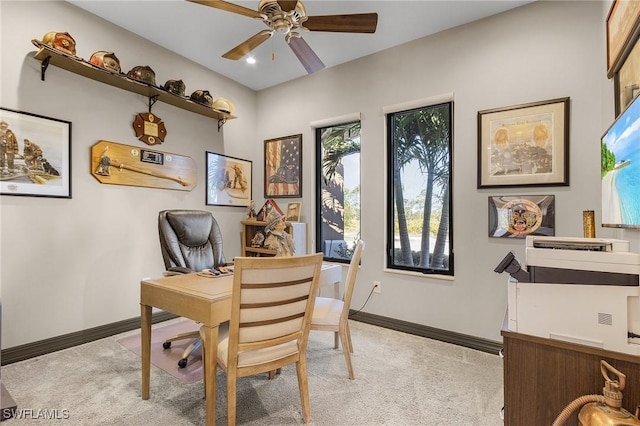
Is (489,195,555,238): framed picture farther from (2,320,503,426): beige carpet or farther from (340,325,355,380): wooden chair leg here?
(340,325,355,380): wooden chair leg

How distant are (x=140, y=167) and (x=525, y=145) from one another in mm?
3530

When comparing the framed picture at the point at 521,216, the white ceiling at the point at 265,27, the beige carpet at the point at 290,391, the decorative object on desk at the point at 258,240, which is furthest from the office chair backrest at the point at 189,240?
the framed picture at the point at 521,216

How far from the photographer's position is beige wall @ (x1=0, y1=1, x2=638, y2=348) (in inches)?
91.7

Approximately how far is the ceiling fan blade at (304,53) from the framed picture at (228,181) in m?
1.79

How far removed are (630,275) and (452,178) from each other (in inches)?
77.0

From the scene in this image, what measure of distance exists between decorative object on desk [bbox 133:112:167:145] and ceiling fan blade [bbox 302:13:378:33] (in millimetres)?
1973

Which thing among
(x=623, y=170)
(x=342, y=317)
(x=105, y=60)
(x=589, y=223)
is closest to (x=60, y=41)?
(x=105, y=60)

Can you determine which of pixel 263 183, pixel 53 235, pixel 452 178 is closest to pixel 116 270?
pixel 53 235

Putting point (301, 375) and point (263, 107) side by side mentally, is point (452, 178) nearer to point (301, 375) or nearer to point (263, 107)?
point (301, 375)

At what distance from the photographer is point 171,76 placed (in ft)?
11.1

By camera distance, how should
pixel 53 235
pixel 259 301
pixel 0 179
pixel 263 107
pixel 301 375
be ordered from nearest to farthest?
1. pixel 259 301
2. pixel 301 375
3. pixel 0 179
4. pixel 53 235
5. pixel 263 107

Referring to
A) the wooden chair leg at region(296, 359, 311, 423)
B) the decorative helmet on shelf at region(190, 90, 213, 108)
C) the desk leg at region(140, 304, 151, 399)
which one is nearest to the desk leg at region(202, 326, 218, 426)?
the wooden chair leg at region(296, 359, 311, 423)

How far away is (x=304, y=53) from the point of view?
2.40m

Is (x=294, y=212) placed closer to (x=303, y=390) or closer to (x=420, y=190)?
(x=420, y=190)
